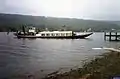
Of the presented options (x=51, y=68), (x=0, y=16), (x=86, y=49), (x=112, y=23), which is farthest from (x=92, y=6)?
(x=0, y=16)

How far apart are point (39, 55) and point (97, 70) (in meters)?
0.80

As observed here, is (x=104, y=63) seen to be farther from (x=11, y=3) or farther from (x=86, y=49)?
(x=11, y=3)

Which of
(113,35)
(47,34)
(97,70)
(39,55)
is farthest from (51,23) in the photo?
(113,35)

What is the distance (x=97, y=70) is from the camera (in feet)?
10.8

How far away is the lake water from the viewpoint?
3.13 metres

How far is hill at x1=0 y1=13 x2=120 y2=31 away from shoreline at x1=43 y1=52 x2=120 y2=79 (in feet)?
1.52

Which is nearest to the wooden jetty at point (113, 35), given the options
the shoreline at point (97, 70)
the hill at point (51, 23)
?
the hill at point (51, 23)

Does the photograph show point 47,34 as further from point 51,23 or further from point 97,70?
point 97,70

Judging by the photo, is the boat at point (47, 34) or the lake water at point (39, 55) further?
the boat at point (47, 34)

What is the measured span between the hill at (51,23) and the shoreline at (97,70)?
463mm

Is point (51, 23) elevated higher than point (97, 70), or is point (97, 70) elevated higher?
point (51, 23)

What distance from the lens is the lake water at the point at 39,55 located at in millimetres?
3129

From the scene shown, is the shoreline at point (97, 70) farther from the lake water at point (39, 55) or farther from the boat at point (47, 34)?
the boat at point (47, 34)

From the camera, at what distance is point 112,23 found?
358cm
